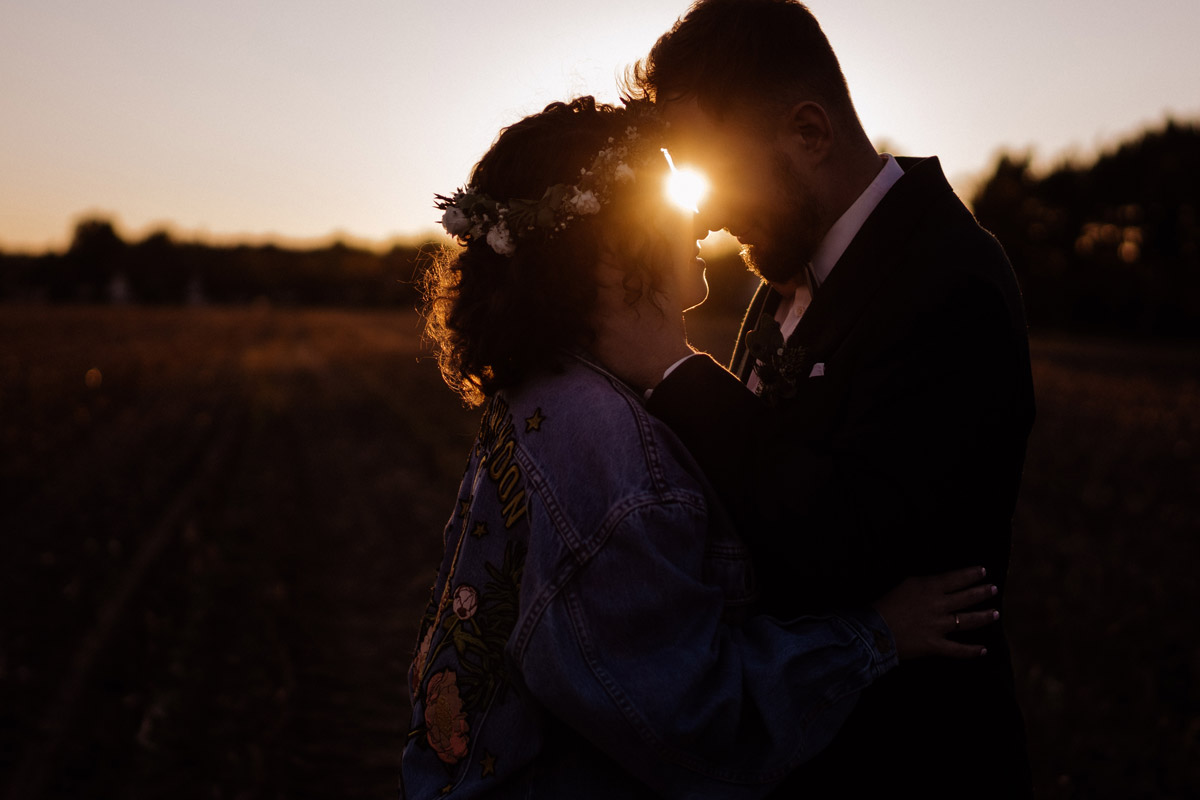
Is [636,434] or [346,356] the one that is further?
[346,356]

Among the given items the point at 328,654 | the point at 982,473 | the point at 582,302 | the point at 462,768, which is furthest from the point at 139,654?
the point at 982,473

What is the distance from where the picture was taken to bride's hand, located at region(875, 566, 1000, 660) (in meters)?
1.86

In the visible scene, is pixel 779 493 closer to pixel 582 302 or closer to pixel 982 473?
pixel 982 473

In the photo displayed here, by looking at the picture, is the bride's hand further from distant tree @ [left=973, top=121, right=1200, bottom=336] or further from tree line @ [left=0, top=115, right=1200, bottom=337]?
distant tree @ [left=973, top=121, right=1200, bottom=336]

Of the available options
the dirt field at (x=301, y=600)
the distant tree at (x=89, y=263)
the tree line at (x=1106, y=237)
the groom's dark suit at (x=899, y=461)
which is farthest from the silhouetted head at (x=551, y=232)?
the distant tree at (x=89, y=263)

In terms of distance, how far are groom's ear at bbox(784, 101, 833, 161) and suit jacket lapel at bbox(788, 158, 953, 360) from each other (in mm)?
274

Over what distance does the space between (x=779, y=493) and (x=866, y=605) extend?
0.39m

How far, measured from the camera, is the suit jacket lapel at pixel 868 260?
2061mm

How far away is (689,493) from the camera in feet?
5.70

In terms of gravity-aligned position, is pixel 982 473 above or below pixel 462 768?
above

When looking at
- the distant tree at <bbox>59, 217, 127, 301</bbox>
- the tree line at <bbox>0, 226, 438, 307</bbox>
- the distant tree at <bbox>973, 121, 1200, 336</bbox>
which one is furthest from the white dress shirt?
the distant tree at <bbox>59, 217, 127, 301</bbox>

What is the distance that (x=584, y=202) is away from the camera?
1.91m

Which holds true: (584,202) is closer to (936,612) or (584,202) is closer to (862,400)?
(862,400)

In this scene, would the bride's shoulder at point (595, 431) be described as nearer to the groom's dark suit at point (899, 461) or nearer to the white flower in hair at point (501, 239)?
the groom's dark suit at point (899, 461)
